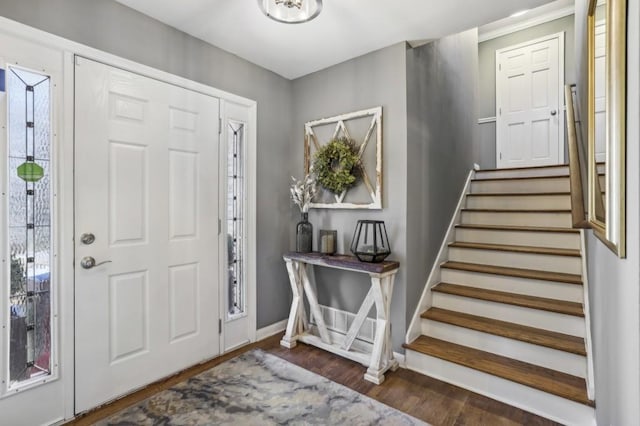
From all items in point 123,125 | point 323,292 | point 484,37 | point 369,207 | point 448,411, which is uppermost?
point 484,37

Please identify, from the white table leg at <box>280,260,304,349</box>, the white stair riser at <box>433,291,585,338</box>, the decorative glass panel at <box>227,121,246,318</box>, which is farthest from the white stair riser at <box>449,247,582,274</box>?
the decorative glass panel at <box>227,121,246,318</box>

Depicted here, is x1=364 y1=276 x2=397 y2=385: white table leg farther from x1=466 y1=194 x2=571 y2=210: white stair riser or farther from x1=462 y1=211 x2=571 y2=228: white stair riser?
x1=466 y1=194 x2=571 y2=210: white stair riser

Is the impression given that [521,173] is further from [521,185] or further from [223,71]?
[223,71]

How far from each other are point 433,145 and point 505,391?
1.93m

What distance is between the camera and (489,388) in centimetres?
207

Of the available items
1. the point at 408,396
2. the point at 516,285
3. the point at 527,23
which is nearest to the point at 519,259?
the point at 516,285

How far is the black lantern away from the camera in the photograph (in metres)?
2.37

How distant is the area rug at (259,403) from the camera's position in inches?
72.6

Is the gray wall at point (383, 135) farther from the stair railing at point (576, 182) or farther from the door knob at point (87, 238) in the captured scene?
the door knob at point (87, 238)

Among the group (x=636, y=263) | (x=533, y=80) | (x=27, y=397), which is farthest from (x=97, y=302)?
(x=533, y=80)

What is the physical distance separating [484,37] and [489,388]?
4.96 meters

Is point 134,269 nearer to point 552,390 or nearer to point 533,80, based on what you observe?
point 552,390

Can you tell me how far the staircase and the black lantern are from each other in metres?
0.61

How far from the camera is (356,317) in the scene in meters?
2.55
